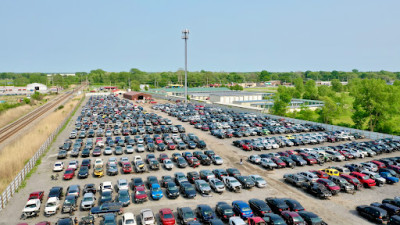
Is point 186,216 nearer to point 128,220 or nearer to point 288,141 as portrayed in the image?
point 128,220

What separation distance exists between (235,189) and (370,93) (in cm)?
5206

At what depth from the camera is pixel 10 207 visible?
78.7ft

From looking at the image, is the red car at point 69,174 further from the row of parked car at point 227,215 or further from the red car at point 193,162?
the red car at point 193,162

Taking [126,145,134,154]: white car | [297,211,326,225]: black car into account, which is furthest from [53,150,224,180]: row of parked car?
[297,211,326,225]: black car

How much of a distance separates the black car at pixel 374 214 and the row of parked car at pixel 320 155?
41.2 feet

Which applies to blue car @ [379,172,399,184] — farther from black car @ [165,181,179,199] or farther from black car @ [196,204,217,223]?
black car @ [165,181,179,199]

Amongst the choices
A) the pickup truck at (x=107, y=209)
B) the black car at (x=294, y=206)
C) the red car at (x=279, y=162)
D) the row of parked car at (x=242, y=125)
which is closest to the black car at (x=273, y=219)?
the black car at (x=294, y=206)

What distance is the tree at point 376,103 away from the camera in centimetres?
6184

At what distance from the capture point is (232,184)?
90.2 ft

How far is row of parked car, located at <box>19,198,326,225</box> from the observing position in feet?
65.4

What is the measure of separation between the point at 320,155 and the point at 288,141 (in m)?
8.22

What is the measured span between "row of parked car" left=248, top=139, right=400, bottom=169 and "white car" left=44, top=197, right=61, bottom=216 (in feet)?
74.5

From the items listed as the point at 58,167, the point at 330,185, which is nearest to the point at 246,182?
the point at 330,185

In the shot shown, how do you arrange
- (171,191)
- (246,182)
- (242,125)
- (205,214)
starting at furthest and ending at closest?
(242,125) < (246,182) < (171,191) < (205,214)
